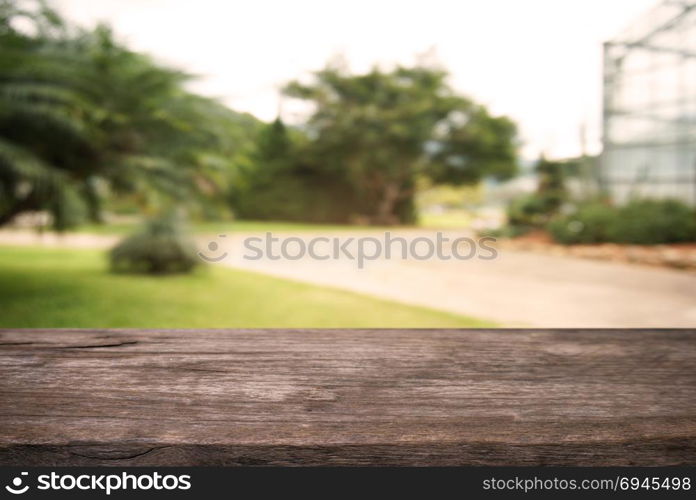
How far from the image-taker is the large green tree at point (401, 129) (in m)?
6.50

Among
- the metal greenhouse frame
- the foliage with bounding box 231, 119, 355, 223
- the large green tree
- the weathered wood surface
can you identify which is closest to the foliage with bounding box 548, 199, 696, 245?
the metal greenhouse frame

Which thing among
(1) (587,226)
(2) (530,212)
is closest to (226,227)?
(1) (587,226)

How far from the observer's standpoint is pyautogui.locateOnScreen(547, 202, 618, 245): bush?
15.0ft

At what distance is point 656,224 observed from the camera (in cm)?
415

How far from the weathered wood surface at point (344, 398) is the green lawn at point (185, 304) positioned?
1.51m

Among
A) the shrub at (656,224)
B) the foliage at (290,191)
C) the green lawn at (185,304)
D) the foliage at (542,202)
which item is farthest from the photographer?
the foliage at (290,191)

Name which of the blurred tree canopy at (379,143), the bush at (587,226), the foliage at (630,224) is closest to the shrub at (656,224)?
the foliage at (630,224)

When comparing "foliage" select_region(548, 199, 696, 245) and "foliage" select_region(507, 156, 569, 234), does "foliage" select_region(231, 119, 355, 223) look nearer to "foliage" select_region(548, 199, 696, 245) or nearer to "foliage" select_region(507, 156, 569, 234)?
"foliage" select_region(507, 156, 569, 234)

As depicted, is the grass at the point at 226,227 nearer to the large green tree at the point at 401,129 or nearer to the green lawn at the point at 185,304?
the green lawn at the point at 185,304

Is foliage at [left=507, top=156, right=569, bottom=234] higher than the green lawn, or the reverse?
foliage at [left=507, top=156, right=569, bottom=234]

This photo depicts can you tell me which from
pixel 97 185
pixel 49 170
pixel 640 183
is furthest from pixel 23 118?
pixel 640 183

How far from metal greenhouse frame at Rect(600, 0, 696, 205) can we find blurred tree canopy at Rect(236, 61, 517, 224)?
2038 mm

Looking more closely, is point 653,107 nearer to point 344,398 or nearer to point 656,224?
point 656,224

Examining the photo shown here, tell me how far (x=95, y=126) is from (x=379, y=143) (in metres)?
4.93
